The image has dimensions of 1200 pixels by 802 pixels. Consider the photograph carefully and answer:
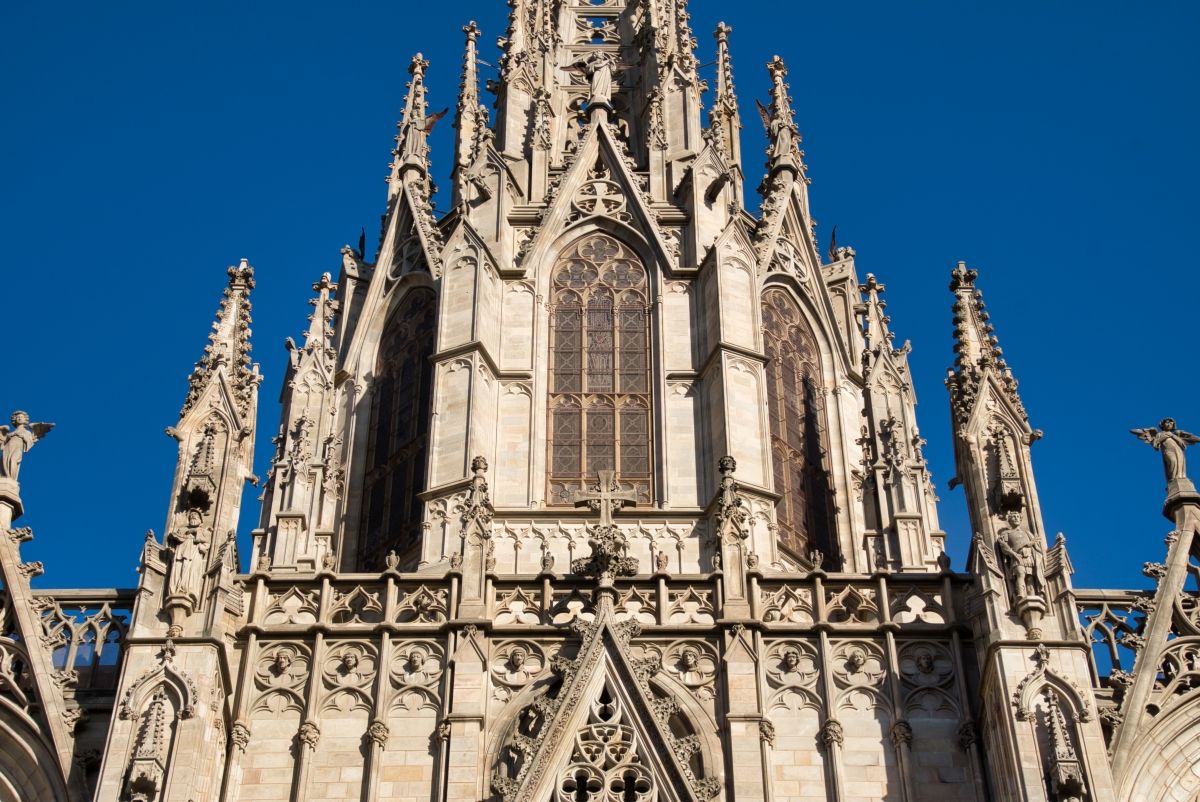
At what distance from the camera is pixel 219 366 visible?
29.4 metres

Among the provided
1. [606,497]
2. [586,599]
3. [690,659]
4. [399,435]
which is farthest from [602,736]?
[399,435]

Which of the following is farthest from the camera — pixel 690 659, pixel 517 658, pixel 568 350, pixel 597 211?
pixel 597 211

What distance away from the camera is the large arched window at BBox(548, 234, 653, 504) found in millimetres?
32344

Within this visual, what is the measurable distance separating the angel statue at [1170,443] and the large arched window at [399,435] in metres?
10.1

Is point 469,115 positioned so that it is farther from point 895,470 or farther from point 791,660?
point 791,660

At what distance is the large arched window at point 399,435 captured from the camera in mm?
32062

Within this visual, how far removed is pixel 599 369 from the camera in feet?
111

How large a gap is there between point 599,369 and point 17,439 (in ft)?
31.1

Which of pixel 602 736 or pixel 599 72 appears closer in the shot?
pixel 602 736

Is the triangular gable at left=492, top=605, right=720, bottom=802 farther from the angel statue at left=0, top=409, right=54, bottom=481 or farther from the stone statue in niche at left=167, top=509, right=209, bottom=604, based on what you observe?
the angel statue at left=0, top=409, right=54, bottom=481

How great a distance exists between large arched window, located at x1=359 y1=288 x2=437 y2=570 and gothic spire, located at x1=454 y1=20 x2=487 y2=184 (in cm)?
366

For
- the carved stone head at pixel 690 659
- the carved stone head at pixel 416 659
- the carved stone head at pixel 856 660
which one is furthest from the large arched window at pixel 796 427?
the carved stone head at pixel 416 659

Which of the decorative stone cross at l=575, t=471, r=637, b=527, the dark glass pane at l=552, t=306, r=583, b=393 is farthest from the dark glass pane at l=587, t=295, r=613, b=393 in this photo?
the decorative stone cross at l=575, t=471, r=637, b=527

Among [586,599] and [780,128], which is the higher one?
[780,128]
